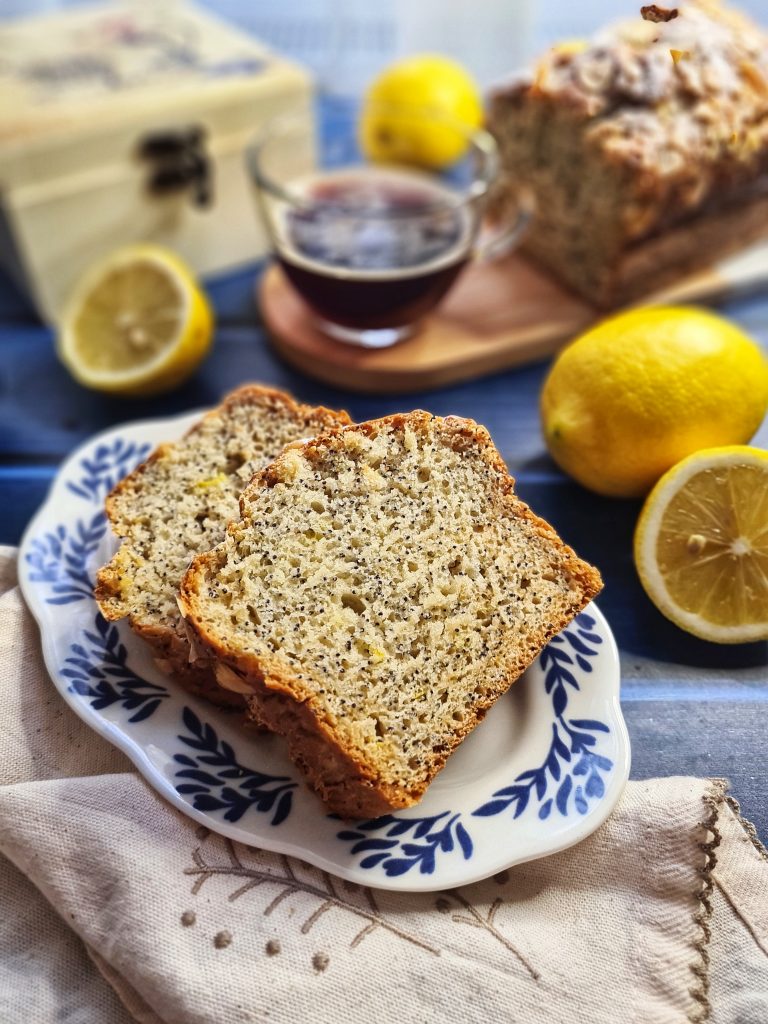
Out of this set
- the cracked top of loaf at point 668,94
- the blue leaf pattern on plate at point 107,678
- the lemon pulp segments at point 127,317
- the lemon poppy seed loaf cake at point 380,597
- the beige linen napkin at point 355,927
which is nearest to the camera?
the beige linen napkin at point 355,927

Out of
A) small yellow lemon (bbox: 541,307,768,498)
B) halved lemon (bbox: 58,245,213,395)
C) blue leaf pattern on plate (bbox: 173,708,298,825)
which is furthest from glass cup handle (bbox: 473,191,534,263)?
blue leaf pattern on plate (bbox: 173,708,298,825)

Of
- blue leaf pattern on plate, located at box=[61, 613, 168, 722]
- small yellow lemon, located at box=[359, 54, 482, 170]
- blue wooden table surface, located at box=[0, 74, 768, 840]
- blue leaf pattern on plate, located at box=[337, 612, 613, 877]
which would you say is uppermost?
small yellow lemon, located at box=[359, 54, 482, 170]

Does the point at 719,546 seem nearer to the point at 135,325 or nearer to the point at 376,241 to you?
the point at 376,241

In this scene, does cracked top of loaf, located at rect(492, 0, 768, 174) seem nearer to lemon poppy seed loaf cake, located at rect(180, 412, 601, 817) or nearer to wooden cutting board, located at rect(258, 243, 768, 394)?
wooden cutting board, located at rect(258, 243, 768, 394)

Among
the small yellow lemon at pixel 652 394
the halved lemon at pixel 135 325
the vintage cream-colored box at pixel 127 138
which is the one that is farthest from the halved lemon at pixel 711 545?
the vintage cream-colored box at pixel 127 138

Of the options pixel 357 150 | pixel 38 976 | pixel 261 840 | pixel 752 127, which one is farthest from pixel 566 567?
pixel 357 150

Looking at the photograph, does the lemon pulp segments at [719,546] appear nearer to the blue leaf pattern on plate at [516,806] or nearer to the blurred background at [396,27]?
the blue leaf pattern on plate at [516,806]
